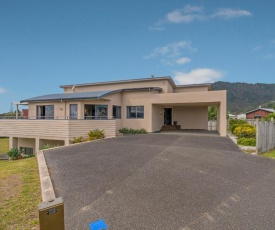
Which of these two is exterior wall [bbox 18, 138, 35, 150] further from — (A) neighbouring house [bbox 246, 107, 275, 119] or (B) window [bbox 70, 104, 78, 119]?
(A) neighbouring house [bbox 246, 107, 275, 119]

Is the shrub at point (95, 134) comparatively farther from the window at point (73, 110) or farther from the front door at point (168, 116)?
the front door at point (168, 116)

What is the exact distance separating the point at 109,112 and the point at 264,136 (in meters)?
12.6

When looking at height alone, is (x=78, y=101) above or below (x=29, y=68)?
below

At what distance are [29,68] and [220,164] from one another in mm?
28425

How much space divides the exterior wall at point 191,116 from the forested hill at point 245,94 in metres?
75.5

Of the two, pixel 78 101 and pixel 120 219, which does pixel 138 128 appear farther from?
pixel 120 219

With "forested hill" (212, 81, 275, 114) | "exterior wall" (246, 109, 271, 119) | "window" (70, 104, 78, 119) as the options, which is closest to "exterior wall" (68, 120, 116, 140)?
"window" (70, 104, 78, 119)

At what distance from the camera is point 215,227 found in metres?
3.21

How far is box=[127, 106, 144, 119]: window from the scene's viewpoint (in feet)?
64.8

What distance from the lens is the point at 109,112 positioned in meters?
18.3

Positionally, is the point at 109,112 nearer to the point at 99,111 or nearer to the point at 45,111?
the point at 99,111

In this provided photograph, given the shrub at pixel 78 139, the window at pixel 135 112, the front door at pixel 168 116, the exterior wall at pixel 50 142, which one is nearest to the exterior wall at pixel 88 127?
the shrub at pixel 78 139

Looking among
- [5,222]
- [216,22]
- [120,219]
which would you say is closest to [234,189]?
[120,219]

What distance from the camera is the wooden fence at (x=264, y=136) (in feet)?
33.5
